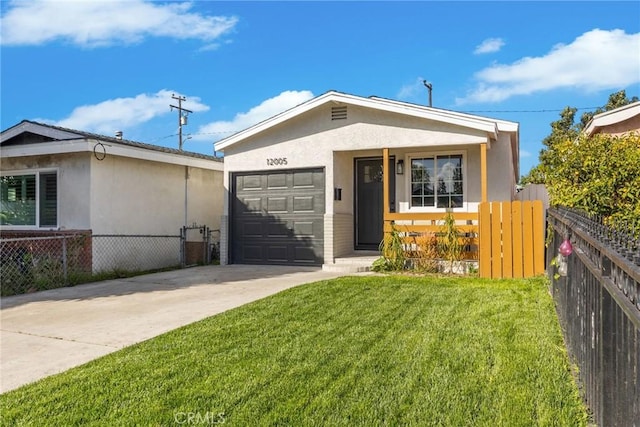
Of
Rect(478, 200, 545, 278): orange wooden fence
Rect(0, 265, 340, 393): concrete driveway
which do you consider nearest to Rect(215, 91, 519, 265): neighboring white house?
Rect(478, 200, 545, 278): orange wooden fence

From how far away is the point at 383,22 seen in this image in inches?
505

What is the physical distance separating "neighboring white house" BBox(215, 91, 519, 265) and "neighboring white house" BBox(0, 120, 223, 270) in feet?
6.49

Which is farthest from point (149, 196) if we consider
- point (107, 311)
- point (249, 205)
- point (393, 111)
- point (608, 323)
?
point (608, 323)

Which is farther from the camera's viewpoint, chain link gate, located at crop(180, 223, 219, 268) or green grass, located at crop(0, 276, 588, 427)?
chain link gate, located at crop(180, 223, 219, 268)

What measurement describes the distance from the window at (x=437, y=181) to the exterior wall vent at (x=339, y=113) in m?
1.96

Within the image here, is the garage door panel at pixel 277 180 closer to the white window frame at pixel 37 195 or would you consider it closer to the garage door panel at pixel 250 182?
the garage door panel at pixel 250 182

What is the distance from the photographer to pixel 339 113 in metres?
10.8

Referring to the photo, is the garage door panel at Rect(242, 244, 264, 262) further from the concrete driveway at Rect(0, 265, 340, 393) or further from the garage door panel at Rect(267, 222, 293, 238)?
the concrete driveway at Rect(0, 265, 340, 393)

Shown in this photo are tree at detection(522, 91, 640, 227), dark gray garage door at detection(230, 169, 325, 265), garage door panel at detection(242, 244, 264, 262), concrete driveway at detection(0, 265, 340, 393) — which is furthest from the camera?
garage door panel at detection(242, 244, 264, 262)

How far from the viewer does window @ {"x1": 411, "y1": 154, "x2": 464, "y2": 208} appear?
1062 cm

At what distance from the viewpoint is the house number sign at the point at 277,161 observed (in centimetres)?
1126

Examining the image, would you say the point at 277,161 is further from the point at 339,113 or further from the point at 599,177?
the point at 599,177

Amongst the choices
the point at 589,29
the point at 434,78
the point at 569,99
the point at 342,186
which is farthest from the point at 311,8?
the point at 569,99

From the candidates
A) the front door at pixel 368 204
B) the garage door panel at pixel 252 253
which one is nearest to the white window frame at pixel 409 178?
the front door at pixel 368 204
